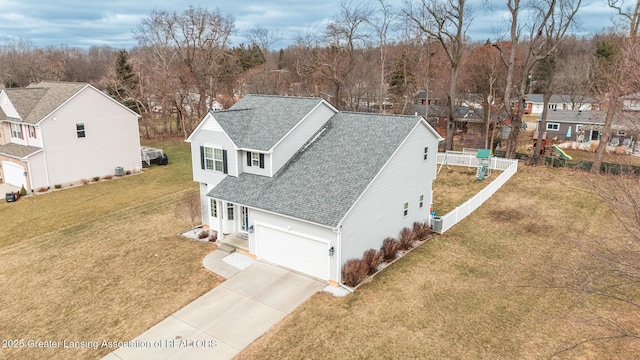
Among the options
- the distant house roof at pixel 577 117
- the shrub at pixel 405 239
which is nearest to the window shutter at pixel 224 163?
the shrub at pixel 405 239

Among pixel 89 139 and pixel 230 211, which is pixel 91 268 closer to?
pixel 230 211

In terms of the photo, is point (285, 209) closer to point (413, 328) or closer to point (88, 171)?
point (413, 328)

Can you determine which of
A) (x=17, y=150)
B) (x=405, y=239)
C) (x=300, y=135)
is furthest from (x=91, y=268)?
(x=17, y=150)

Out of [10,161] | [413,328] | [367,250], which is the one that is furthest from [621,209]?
[10,161]

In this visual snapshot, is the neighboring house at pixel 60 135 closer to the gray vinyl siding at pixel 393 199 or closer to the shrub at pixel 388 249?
the gray vinyl siding at pixel 393 199

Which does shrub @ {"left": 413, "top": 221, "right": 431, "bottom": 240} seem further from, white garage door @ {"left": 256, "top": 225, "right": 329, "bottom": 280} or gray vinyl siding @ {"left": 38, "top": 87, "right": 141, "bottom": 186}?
gray vinyl siding @ {"left": 38, "top": 87, "right": 141, "bottom": 186}

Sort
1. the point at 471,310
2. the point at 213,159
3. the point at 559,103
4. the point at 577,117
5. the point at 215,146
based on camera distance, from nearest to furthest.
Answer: the point at 471,310 < the point at 215,146 < the point at 213,159 < the point at 577,117 < the point at 559,103

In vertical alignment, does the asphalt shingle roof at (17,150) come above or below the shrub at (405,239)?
above
